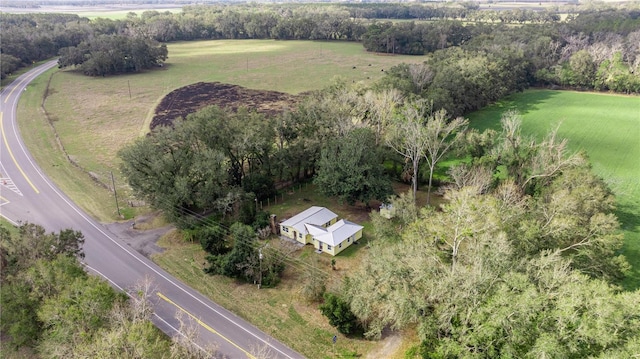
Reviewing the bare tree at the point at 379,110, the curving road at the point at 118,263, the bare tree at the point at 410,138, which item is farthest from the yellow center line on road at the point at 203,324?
the bare tree at the point at 379,110

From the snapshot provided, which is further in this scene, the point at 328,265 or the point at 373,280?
the point at 328,265

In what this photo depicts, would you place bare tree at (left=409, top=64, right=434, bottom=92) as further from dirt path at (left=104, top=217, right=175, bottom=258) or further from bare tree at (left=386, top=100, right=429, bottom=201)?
dirt path at (left=104, top=217, right=175, bottom=258)

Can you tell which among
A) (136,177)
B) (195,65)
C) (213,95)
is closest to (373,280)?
(136,177)

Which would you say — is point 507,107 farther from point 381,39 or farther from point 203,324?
point 203,324

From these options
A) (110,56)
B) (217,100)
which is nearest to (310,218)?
(217,100)

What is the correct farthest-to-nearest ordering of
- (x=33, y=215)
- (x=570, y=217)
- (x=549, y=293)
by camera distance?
(x=33, y=215)
(x=570, y=217)
(x=549, y=293)

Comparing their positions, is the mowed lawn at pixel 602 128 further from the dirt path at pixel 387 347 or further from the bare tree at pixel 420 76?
the dirt path at pixel 387 347

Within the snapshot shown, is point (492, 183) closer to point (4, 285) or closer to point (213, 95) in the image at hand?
point (4, 285)
